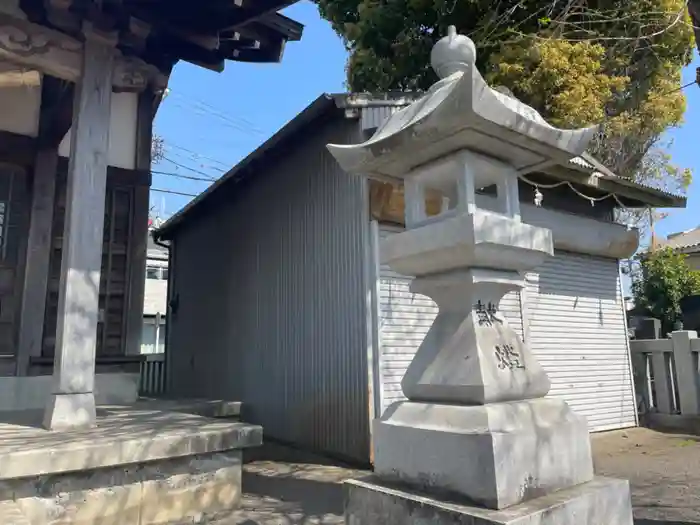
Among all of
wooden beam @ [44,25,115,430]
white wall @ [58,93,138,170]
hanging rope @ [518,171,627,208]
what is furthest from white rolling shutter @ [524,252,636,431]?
white wall @ [58,93,138,170]

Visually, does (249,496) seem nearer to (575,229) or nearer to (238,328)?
(238,328)

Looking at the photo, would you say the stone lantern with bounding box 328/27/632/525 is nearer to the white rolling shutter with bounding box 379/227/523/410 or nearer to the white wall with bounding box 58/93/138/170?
the white rolling shutter with bounding box 379/227/523/410

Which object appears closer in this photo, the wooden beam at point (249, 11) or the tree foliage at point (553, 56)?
the wooden beam at point (249, 11)

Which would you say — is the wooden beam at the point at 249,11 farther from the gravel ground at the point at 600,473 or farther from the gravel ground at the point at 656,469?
the gravel ground at the point at 656,469

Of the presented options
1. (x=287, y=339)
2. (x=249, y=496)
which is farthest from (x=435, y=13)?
(x=249, y=496)

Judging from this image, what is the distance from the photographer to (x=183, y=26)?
19.7 ft

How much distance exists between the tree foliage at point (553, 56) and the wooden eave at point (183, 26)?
372cm

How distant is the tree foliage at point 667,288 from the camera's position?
13633mm

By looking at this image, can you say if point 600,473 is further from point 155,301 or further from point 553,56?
point 155,301

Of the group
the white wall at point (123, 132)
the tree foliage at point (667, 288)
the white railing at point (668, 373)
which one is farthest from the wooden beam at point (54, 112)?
the tree foliage at point (667, 288)

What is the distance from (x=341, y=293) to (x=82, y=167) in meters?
3.61

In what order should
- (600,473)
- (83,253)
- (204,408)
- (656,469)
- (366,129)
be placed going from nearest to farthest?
(83,253) < (600,473) < (656,469) < (204,408) < (366,129)

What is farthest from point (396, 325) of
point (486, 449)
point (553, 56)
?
point (553, 56)

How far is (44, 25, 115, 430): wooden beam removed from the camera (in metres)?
4.67
